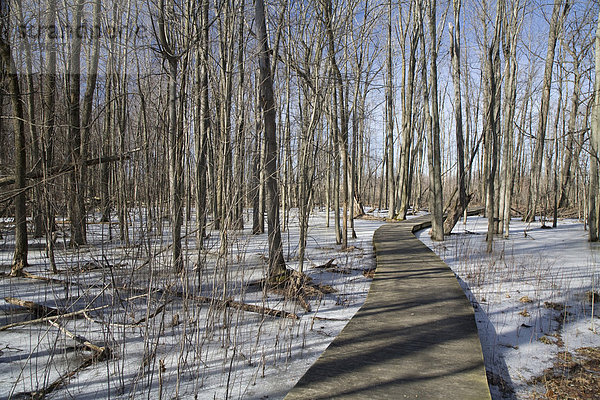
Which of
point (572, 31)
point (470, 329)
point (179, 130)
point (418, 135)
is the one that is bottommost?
point (470, 329)

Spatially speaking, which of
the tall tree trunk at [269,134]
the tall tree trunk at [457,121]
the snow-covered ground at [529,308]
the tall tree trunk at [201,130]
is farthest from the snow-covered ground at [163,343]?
the tall tree trunk at [457,121]

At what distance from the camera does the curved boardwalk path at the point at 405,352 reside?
2264 millimetres

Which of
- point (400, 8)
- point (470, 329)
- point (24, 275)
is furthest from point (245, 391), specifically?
point (400, 8)

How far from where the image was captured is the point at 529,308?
14.5ft

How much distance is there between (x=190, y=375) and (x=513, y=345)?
120 inches

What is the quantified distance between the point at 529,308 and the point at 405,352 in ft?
8.53

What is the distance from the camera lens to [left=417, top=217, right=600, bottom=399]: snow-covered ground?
3133mm

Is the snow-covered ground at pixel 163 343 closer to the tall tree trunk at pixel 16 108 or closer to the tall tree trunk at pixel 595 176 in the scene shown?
the tall tree trunk at pixel 16 108

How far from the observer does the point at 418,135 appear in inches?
901

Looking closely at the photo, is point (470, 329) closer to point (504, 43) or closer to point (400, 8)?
point (504, 43)

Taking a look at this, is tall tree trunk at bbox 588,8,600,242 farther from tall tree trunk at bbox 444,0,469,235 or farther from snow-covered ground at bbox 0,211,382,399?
snow-covered ground at bbox 0,211,382,399

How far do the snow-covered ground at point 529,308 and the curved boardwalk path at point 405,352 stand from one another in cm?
34

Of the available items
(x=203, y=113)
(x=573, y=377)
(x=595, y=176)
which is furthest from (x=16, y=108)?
(x=595, y=176)

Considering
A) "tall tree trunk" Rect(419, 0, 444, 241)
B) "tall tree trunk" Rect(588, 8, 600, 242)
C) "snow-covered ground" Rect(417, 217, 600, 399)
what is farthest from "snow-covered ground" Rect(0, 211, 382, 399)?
"tall tree trunk" Rect(588, 8, 600, 242)
